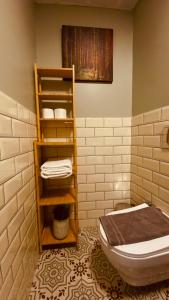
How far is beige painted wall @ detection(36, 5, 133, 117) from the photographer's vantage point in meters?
1.43

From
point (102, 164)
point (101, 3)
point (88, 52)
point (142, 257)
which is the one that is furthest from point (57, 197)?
point (101, 3)

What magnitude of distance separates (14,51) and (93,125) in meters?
0.89

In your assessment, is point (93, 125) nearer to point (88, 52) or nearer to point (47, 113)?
point (47, 113)

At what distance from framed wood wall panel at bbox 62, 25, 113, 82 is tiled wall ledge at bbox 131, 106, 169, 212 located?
0.55 meters

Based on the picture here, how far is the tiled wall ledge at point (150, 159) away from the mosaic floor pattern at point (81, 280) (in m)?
0.55

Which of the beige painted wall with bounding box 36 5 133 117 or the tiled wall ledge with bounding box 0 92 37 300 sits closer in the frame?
the tiled wall ledge with bounding box 0 92 37 300

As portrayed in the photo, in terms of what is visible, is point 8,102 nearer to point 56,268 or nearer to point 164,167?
point 164,167

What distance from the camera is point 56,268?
3.92ft

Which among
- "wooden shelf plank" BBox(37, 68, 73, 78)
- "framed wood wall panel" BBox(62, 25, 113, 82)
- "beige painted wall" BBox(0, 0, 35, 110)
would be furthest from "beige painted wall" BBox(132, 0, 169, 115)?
"beige painted wall" BBox(0, 0, 35, 110)

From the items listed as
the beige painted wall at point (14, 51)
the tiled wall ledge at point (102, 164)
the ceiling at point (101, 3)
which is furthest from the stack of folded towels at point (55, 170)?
the ceiling at point (101, 3)

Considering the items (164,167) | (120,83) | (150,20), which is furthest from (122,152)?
(150,20)

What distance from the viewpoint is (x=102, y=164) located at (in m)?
1.62

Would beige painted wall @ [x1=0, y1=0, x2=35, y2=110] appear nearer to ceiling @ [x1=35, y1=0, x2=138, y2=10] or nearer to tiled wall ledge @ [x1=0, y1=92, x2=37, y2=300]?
tiled wall ledge @ [x1=0, y1=92, x2=37, y2=300]

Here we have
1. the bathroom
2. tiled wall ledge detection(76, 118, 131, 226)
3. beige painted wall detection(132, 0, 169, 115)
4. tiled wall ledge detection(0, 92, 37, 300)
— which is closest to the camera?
tiled wall ledge detection(0, 92, 37, 300)
